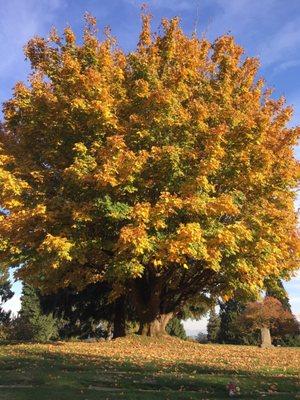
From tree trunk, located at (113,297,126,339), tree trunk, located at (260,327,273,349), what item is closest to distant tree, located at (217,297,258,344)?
tree trunk, located at (260,327,273,349)

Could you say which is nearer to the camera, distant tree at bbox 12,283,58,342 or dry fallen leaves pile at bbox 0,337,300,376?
dry fallen leaves pile at bbox 0,337,300,376

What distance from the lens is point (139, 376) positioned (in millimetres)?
11070

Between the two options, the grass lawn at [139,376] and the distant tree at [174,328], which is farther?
the distant tree at [174,328]

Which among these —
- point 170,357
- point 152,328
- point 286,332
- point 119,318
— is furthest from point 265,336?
point 170,357

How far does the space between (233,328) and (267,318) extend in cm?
609

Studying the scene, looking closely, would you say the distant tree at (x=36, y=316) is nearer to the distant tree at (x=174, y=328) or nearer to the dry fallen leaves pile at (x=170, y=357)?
the distant tree at (x=174, y=328)

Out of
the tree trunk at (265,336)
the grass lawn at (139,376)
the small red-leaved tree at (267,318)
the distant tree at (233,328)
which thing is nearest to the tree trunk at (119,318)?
the grass lawn at (139,376)

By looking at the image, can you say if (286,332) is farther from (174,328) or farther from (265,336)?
(174,328)

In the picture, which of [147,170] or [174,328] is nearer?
[147,170]

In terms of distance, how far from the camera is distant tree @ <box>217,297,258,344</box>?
144ft

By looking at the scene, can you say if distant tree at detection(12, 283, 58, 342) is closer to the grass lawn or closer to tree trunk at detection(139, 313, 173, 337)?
tree trunk at detection(139, 313, 173, 337)

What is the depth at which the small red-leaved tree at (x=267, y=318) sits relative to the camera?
39.1 meters

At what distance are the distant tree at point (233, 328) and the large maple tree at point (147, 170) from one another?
21.9 metres

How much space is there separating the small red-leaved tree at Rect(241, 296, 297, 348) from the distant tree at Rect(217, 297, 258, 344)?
1665 mm
